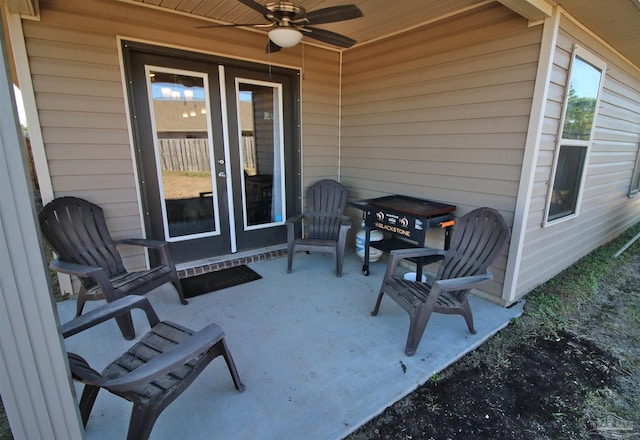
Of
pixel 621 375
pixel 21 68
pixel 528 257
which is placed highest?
pixel 21 68

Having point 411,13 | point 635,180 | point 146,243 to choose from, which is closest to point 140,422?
point 146,243

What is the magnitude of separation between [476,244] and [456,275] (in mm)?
293

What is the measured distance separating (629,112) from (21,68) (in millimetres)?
6404

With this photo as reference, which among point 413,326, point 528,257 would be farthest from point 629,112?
point 413,326

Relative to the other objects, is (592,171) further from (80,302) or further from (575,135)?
(80,302)

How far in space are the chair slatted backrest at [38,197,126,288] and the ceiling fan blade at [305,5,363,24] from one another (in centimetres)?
236

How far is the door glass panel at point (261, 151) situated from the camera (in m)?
3.62

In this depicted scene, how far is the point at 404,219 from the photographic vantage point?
116 inches

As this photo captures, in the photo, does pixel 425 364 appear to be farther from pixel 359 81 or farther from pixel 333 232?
pixel 359 81

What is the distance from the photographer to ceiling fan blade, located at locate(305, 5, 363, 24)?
2023 millimetres

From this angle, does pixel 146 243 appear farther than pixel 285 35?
Yes

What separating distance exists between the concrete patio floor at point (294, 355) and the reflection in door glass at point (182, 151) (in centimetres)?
80

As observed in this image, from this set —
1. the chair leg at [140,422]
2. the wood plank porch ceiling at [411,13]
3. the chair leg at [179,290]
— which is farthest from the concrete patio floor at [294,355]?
the wood plank porch ceiling at [411,13]

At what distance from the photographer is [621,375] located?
206 cm
